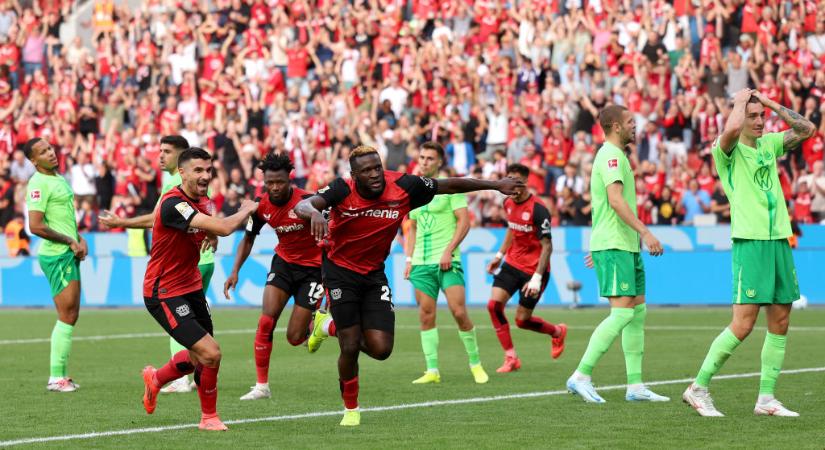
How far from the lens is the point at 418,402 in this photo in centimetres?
1262

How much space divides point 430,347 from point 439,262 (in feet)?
3.32

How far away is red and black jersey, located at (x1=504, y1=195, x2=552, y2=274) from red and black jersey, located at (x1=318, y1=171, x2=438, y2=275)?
515cm

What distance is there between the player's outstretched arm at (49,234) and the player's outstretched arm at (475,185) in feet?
16.3

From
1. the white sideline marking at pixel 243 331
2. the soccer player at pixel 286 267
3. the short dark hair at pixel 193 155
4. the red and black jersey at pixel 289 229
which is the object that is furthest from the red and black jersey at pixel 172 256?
the white sideline marking at pixel 243 331

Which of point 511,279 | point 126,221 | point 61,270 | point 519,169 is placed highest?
point 519,169

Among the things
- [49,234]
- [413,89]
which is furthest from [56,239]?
[413,89]

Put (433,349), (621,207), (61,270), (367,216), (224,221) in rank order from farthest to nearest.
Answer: (433,349), (61,270), (621,207), (367,216), (224,221)

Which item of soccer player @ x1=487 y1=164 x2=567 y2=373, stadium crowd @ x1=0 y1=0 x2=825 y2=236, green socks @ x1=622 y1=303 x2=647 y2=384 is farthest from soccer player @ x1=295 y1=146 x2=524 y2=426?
stadium crowd @ x1=0 y1=0 x2=825 y2=236

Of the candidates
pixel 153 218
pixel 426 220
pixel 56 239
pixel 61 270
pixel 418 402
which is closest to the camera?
pixel 418 402

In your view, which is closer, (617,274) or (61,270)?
(617,274)

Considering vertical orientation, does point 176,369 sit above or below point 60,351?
above

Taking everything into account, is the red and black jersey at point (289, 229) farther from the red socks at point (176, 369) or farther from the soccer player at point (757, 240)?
the soccer player at point (757, 240)

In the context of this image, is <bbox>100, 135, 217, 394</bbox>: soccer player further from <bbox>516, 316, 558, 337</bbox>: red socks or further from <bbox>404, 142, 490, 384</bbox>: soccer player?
<bbox>516, 316, 558, 337</bbox>: red socks

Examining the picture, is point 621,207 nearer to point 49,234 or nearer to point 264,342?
point 264,342
